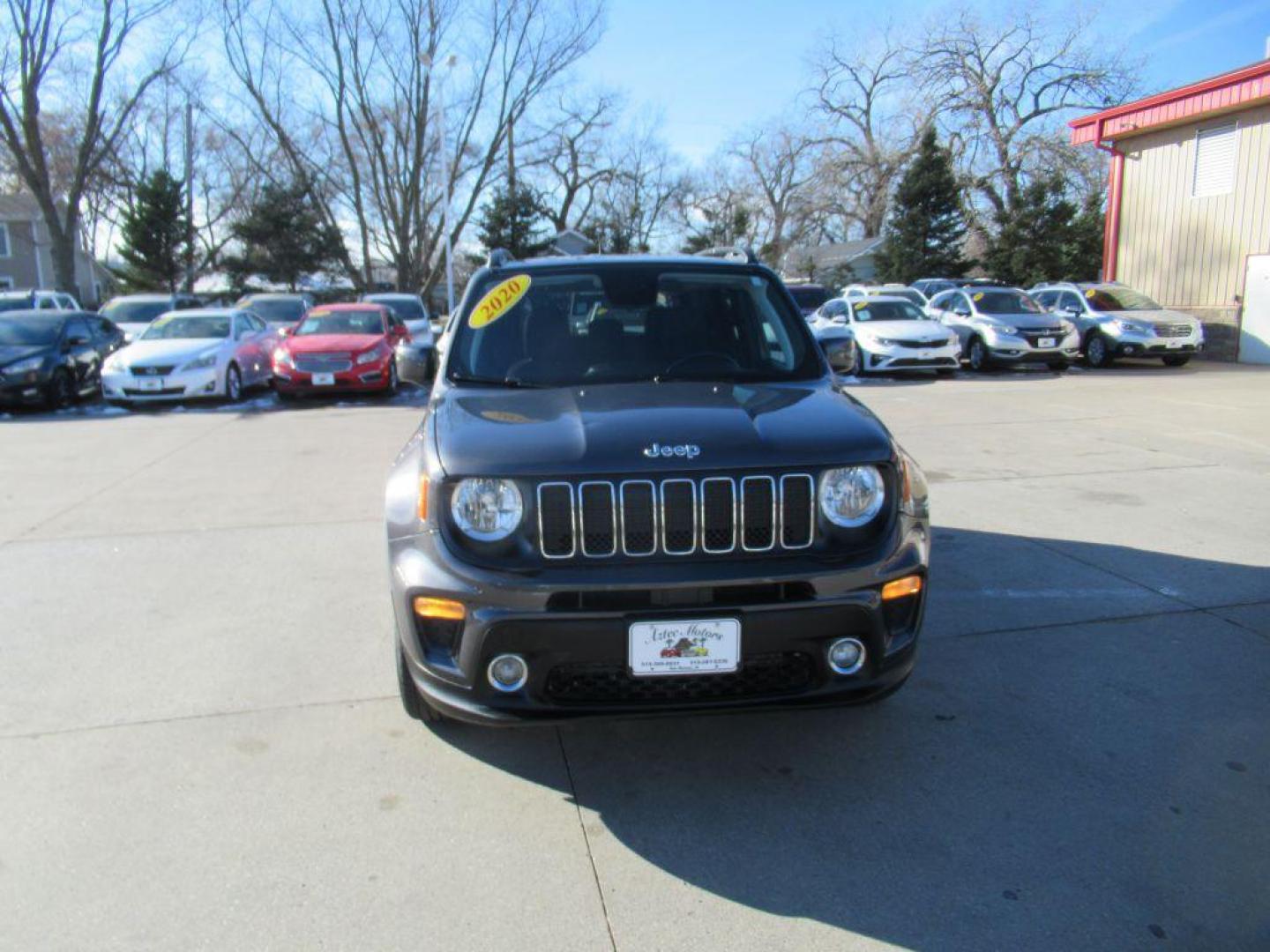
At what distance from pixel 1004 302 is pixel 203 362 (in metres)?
14.9

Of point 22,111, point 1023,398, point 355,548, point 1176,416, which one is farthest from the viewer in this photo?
point 22,111

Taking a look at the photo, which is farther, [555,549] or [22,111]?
[22,111]

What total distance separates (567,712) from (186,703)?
189 centimetres

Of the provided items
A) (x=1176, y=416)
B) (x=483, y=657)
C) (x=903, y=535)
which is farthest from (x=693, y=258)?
(x=1176, y=416)

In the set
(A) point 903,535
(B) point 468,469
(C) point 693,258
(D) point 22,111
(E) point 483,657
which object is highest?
(D) point 22,111

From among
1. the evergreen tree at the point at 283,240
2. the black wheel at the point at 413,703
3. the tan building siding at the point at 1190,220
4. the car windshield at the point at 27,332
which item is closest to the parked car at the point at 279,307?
the car windshield at the point at 27,332

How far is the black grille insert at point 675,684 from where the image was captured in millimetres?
2807

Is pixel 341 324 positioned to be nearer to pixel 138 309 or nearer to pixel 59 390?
pixel 59 390

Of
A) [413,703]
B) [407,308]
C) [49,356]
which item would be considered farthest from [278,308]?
[413,703]

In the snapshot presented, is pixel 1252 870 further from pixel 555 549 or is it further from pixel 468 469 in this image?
pixel 468 469

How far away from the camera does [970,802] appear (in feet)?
9.94

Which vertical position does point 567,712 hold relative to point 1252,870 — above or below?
above

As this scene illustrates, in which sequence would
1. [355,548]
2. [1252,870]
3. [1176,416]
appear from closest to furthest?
[1252,870] < [355,548] < [1176,416]

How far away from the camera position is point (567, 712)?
2.82 meters
